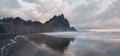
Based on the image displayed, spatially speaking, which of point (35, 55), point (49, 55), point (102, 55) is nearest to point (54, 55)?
point (49, 55)

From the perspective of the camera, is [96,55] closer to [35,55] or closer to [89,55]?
[89,55]

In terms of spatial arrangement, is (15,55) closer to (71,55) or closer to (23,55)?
(23,55)

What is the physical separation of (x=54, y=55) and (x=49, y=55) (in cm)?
64

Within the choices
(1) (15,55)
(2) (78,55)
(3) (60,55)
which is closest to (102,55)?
(2) (78,55)

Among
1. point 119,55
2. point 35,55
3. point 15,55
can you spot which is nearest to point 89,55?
point 119,55

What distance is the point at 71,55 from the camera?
25.5 meters

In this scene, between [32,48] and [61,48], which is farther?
[32,48]

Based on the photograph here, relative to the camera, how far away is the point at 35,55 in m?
25.4

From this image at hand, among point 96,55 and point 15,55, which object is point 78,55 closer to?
point 96,55

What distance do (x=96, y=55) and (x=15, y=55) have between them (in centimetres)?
1013

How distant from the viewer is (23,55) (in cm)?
2550

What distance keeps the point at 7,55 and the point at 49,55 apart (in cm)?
510

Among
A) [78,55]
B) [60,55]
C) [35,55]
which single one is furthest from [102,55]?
[35,55]

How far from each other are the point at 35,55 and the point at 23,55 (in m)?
1.49
